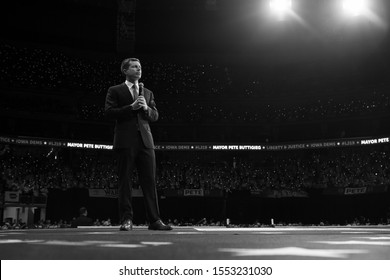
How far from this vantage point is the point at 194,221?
86.1 ft

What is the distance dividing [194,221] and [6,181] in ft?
35.7

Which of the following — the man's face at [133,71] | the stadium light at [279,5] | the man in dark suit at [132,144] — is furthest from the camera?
the stadium light at [279,5]

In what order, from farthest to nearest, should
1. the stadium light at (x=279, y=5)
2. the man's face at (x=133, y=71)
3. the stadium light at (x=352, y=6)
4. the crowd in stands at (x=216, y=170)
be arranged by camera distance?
1. the crowd in stands at (x=216, y=170)
2. the stadium light at (x=279, y=5)
3. the stadium light at (x=352, y=6)
4. the man's face at (x=133, y=71)

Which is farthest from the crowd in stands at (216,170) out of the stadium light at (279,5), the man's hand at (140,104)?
the man's hand at (140,104)

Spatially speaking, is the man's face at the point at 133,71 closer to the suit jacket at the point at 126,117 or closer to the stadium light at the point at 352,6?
the suit jacket at the point at 126,117

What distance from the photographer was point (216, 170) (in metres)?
28.5

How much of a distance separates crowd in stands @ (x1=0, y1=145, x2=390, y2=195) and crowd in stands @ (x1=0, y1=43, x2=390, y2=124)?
280cm

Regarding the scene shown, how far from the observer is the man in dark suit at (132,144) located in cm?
452

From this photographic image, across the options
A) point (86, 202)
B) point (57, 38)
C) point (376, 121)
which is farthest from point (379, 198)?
point (57, 38)

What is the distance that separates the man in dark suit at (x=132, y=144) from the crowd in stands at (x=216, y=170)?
20087 mm

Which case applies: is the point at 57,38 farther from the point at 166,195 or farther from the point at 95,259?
the point at 95,259

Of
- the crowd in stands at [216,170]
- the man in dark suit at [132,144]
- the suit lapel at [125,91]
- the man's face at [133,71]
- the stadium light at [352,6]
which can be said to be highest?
the stadium light at [352,6]

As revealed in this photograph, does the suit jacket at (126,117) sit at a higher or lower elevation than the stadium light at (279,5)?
lower

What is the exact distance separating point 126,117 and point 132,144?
311 millimetres
